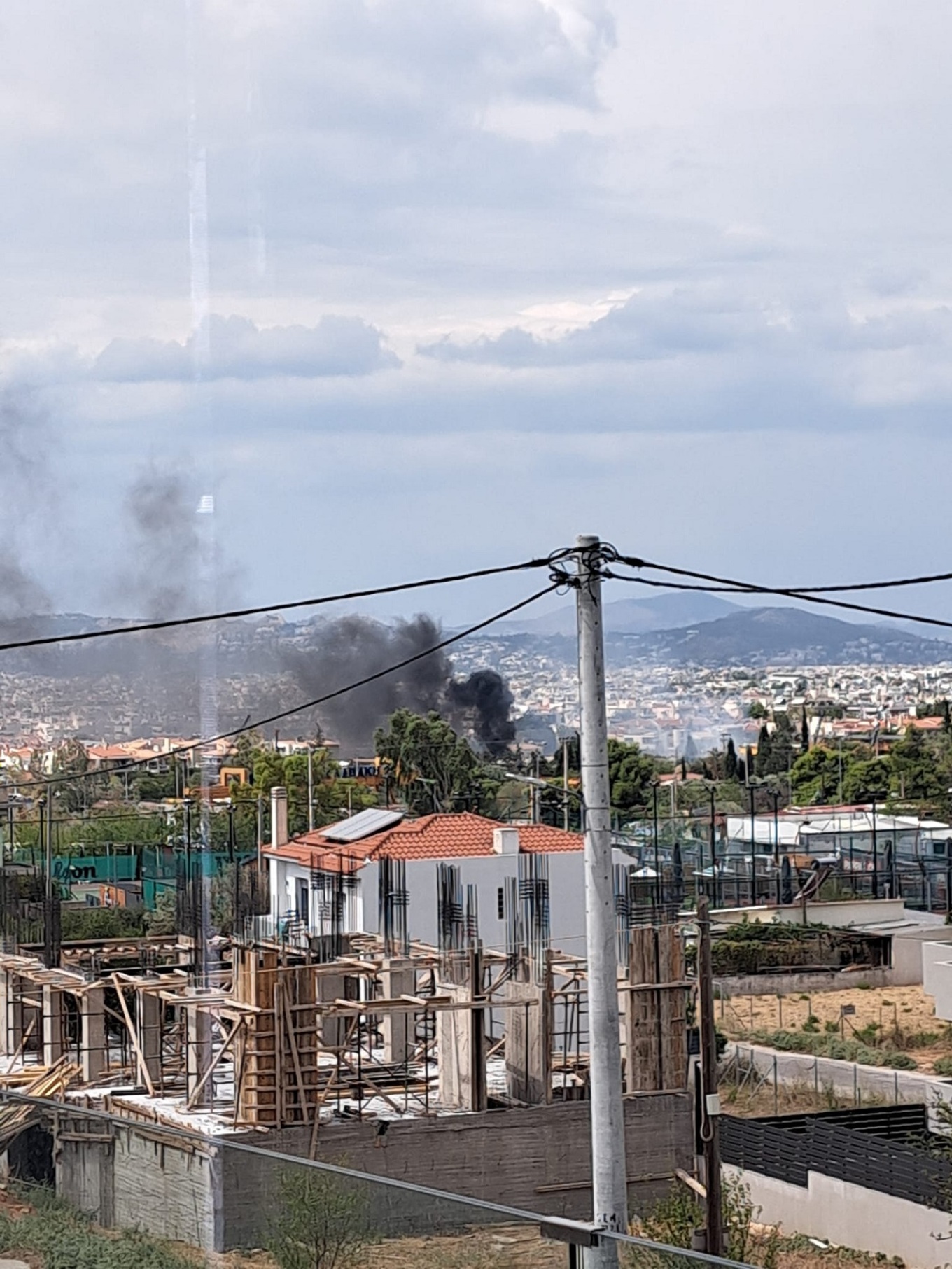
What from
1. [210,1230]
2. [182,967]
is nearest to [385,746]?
[182,967]

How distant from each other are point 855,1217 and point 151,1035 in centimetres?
429

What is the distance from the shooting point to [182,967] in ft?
45.4

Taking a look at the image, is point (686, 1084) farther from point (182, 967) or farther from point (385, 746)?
point (385, 746)

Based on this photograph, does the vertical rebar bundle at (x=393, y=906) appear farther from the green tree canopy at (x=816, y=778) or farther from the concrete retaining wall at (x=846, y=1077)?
the green tree canopy at (x=816, y=778)

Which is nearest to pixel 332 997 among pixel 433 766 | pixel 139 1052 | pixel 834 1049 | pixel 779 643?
pixel 139 1052

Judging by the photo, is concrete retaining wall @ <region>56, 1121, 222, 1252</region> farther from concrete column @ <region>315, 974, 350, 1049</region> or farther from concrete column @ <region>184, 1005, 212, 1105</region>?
concrete column @ <region>315, 974, 350, 1049</region>

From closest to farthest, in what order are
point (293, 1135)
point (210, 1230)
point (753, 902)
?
1. point (210, 1230)
2. point (293, 1135)
3. point (753, 902)

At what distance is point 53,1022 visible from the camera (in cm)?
1186

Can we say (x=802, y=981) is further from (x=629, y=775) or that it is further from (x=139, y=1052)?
(x=629, y=775)

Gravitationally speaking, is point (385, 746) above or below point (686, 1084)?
above

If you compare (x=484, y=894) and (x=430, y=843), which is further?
(x=430, y=843)

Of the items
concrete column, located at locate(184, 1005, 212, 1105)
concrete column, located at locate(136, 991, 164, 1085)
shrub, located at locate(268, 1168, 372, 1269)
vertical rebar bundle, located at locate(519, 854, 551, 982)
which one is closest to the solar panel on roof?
vertical rebar bundle, located at locate(519, 854, 551, 982)

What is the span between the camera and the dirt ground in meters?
18.6

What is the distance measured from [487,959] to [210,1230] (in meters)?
9.00
